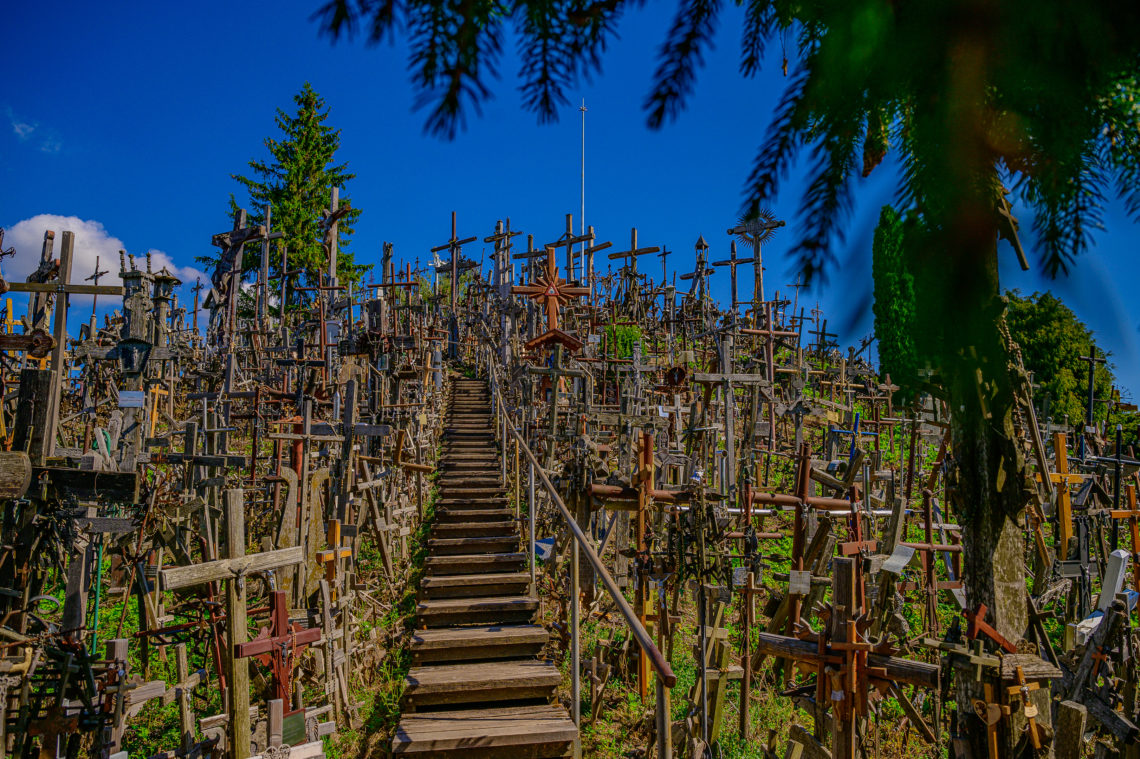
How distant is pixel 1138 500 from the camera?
880cm

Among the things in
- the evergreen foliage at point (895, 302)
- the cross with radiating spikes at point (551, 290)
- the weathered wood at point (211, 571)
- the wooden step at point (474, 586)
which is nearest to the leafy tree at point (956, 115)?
the evergreen foliage at point (895, 302)

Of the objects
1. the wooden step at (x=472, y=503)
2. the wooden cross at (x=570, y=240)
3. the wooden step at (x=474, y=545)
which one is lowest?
the wooden step at (x=474, y=545)

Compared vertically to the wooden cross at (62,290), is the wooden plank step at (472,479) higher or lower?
lower

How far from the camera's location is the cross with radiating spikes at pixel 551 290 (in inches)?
575

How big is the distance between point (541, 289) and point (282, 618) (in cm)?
1069

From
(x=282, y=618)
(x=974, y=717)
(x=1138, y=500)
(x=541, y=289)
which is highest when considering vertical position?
(x=541, y=289)

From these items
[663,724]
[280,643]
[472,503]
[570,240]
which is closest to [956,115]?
[663,724]

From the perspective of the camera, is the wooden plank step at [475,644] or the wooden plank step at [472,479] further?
the wooden plank step at [472,479]

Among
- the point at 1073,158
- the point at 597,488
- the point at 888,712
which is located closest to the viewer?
the point at 1073,158

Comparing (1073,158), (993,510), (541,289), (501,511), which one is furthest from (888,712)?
(541,289)

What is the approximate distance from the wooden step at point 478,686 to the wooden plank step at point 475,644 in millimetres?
352

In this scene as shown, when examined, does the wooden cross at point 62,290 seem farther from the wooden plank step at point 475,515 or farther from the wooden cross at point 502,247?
the wooden cross at point 502,247

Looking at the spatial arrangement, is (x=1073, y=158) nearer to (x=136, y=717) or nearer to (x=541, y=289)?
(x=136, y=717)

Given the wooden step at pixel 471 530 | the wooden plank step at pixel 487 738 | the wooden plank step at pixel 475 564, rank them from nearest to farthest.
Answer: the wooden plank step at pixel 487 738, the wooden plank step at pixel 475 564, the wooden step at pixel 471 530
